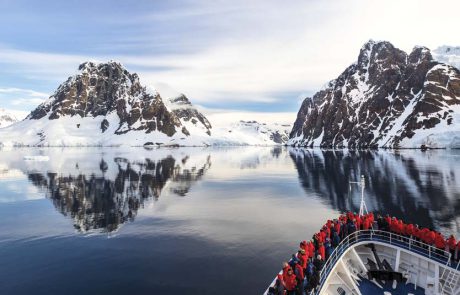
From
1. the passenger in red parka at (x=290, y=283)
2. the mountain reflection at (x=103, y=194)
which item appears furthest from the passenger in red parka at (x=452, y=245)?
the mountain reflection at (x=103, y=194)

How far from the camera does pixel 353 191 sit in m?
82.5

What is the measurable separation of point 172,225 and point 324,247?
26589 millimetres

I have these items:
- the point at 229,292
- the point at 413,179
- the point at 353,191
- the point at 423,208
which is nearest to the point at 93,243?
the point at 229,292

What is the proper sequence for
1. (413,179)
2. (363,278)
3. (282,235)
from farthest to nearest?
(413,179), (282,235), (363,278)

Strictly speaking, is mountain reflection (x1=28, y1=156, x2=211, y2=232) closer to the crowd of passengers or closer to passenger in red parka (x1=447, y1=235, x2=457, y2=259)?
the crowd of passengers

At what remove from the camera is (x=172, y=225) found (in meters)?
52.2

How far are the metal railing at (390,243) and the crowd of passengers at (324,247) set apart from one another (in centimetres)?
36

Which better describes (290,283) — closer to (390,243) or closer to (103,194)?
(390,243)

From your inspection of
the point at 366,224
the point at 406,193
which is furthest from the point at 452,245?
the point at 406,193

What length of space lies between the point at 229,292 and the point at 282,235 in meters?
17.8

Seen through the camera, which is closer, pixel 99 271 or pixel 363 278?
pixel 363 278

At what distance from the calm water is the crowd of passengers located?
543 centimetres

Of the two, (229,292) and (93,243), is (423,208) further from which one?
(93,243)

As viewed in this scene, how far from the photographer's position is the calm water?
Answer: 32.7m
